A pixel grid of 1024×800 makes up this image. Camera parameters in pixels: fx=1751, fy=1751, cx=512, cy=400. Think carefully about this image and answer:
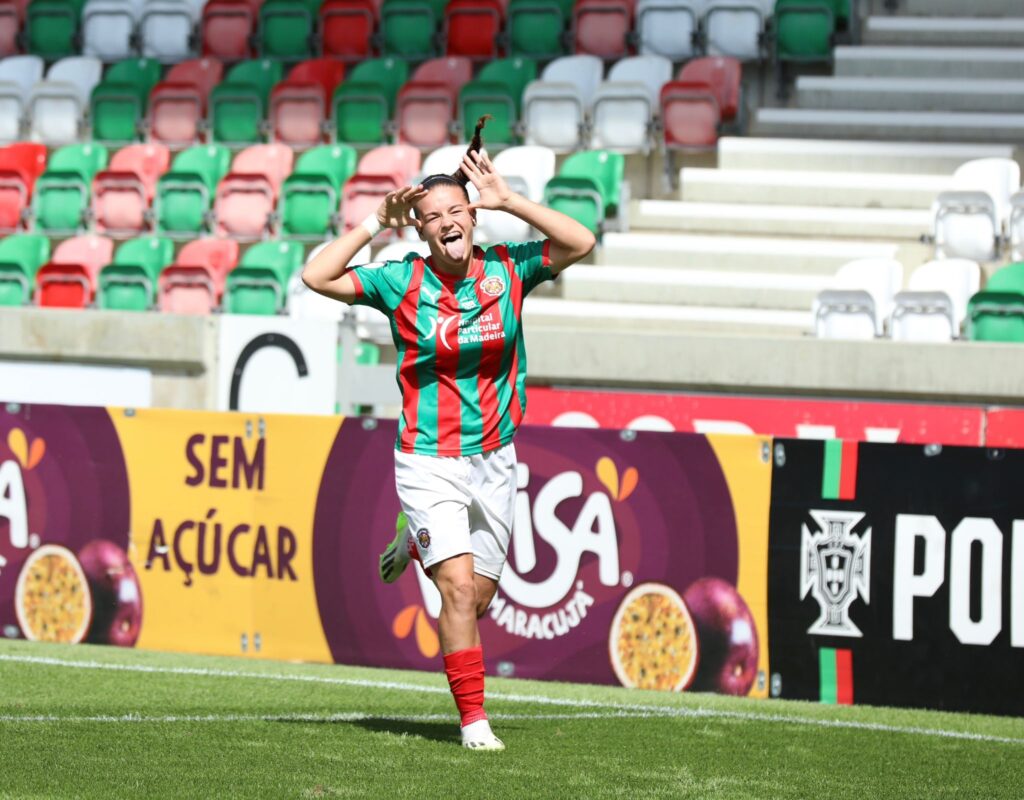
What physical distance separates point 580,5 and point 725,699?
405 inches

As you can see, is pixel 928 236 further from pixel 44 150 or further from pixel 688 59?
→ pixel 44 150

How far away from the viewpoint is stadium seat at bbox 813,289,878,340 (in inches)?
465

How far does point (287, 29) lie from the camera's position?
1772cm

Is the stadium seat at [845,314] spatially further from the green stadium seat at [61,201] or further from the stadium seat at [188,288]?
the green stadium seat at [61,201]

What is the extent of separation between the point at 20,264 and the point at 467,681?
10.1m

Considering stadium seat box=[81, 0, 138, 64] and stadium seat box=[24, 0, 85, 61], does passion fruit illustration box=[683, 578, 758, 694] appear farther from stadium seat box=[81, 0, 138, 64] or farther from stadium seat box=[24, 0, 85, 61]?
stadium seat box=[24, 0, 85, 61]

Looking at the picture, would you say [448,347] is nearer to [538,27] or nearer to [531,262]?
[531,262]

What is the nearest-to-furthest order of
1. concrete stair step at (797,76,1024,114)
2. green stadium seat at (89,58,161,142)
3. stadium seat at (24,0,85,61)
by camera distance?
concrete stair step at (797,76,1024,114) < green stadium seat at (89,58,161,142) < stadium seat at (24,0,85,61)

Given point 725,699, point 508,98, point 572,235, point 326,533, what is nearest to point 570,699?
point 725,699

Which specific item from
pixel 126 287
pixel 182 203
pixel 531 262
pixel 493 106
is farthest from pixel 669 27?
pixel 531 262

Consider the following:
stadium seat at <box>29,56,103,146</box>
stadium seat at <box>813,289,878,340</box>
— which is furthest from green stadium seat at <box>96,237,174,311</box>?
stadium seat at <box>813,289,878,340</box>

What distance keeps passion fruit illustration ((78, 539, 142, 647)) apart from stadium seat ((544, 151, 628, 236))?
19.3 feet

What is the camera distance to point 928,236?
13.1 metres

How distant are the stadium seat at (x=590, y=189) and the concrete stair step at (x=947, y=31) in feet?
9.01
